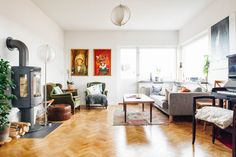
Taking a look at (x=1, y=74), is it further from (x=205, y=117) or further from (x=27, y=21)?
(x=205, y=117)

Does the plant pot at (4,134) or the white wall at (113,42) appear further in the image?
the white wall at (113,42)

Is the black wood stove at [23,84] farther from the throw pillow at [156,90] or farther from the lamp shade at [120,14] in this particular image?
the throw pillow at [156,90]

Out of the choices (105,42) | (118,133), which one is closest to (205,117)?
(118,133)

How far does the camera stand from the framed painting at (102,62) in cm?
730

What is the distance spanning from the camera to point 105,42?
7309 mm

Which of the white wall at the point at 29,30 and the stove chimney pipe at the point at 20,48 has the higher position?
the white wall at the point at 29,30

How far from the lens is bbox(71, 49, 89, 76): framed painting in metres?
7.27

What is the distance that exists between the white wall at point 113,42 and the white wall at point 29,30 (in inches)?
24.8

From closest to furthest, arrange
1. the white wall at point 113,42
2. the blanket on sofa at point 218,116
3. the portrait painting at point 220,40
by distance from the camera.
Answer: the blanket on sofa at point 218,116, the portrait painting at point 220,40, the white wall at point 113,42

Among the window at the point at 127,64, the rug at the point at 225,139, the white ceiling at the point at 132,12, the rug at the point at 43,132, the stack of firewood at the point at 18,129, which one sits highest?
the white ceiling at the point at 132,12

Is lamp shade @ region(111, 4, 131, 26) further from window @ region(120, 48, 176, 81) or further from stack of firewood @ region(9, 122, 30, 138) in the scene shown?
window @ region(120, 48, 176, 81)

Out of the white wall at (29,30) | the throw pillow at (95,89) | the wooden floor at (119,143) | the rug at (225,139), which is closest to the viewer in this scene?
the wooden floor at (119,143)

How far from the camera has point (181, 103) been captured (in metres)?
4.34

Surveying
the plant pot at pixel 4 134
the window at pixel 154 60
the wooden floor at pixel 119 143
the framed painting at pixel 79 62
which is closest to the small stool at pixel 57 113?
the wooden floor at pixel 119 143
